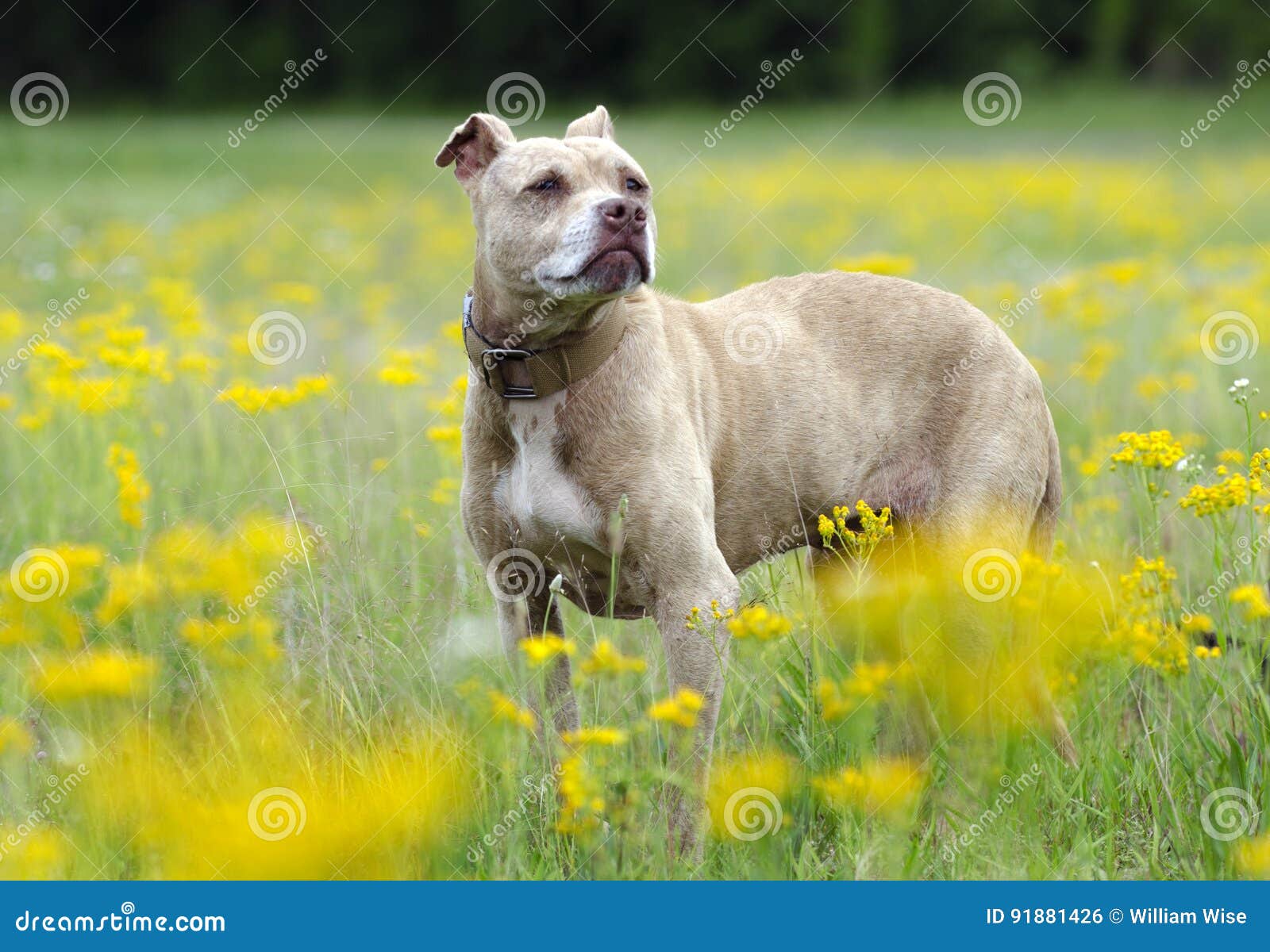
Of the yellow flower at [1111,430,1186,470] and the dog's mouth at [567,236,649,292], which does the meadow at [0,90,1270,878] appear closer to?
the yellow flower at [1111,430,1186,470]

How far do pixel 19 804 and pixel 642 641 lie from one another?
1.91 m

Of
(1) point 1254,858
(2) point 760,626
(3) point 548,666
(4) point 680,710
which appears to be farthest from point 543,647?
(1) point 1254,858

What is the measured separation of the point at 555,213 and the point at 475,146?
0.44 meters

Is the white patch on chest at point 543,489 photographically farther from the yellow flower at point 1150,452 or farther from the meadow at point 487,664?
the yellow flower at point 1150,452

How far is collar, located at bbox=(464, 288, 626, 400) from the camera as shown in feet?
11.1

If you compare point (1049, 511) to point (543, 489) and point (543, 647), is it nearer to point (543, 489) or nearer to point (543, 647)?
point (543, 489)

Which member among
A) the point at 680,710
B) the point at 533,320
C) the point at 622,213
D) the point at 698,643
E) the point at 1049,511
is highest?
the point at 622,213

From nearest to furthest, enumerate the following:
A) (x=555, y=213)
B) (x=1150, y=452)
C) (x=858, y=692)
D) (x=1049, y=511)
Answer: (x=858, y=692), (x=1150, y=452), (x=555, y=213), (x=1049, y=511)

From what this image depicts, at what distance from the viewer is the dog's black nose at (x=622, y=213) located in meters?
3.19

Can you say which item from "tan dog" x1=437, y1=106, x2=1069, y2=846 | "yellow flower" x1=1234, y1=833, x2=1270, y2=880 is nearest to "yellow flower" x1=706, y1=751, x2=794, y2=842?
"tan dog" x1=437, y1=106, x2=1069, y2=846

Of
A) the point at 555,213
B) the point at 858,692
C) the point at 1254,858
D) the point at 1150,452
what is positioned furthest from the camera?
the point at 555,213

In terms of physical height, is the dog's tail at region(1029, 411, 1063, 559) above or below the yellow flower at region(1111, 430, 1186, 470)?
above

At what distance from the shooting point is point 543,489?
338 centimetres

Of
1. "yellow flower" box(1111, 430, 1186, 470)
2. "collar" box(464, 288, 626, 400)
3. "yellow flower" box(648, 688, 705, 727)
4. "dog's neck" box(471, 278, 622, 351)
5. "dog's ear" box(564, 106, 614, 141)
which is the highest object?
"dog's ear" box(564, 106, 614, 141)
